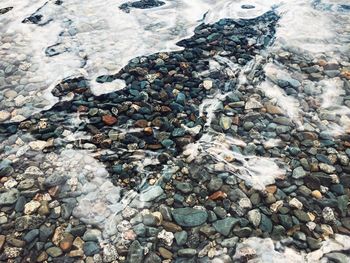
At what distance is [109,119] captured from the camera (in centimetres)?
481

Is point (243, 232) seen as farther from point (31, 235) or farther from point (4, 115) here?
point (4, 115)

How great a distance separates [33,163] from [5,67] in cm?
218

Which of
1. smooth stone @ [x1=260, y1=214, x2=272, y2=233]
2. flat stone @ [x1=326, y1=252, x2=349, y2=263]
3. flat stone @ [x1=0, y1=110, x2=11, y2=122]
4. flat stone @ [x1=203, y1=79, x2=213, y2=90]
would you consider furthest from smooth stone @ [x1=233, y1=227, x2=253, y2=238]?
flat stone @ [x1=0, y1=110, x2=11, y2=122]

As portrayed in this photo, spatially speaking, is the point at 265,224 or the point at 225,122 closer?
the point at 265,224

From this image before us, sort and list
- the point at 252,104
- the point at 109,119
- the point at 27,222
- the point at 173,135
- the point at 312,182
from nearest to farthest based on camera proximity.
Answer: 1. the point at 27,222
2. the point at 312,182
3. the point at 173,135
4. the point at 109,119
5. the point at 252,104

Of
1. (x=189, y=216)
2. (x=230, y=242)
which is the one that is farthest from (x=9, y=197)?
(x=230, y=242)

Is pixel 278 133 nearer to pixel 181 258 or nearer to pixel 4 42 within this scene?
pixel 181 258

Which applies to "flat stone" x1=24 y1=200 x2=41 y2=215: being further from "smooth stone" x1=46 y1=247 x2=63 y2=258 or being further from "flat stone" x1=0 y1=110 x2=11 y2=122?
"flat stone" x1=0 y1=110 x2=11 y2=122

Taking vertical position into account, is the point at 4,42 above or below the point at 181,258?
above

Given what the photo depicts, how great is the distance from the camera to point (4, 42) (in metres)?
6.25

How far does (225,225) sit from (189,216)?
362mm

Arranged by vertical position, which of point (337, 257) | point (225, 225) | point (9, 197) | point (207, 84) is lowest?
point (337, 257)

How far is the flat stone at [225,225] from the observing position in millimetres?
3596

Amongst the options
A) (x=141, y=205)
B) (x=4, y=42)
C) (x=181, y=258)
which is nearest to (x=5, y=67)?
(x=4, y=42)
